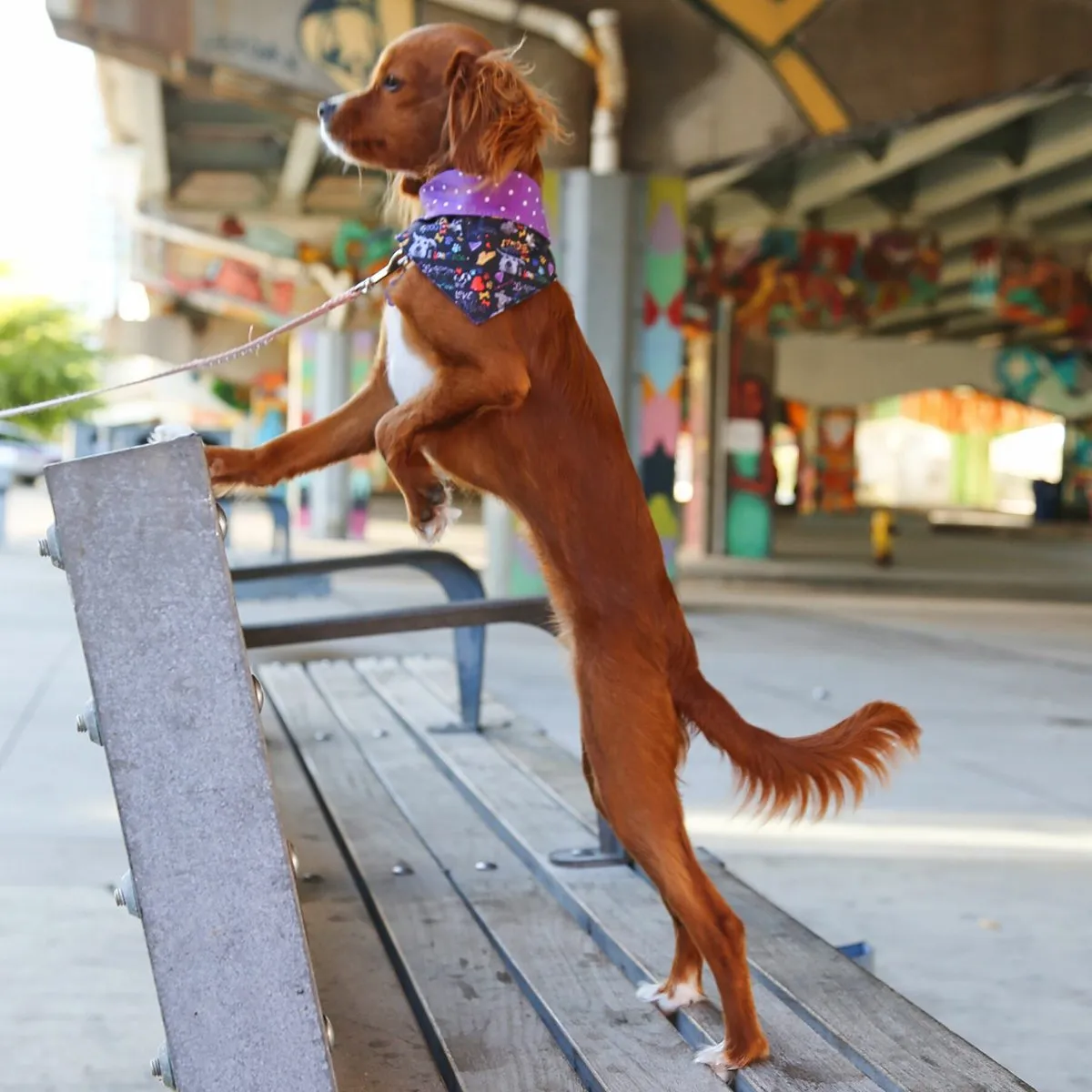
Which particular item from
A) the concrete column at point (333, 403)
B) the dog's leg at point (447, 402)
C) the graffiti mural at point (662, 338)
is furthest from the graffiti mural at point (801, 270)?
the dog's leg at point (447, 402)

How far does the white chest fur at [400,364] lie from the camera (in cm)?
256

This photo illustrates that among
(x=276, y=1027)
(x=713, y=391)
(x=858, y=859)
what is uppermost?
(x=713, y=391)

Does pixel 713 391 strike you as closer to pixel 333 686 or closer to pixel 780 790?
pixel 333 686

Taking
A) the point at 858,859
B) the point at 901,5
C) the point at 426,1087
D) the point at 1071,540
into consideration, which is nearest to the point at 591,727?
the point at 426,1087

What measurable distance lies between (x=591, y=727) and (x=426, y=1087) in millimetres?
654

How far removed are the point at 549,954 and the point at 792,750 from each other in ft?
2.52

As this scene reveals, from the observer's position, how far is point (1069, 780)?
6000 millimetres

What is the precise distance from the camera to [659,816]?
2523 millimetres

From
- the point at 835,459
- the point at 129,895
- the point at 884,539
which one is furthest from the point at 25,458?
the point at 129,895

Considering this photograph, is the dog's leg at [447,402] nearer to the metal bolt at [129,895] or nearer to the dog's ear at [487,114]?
the dog's ear at [487,114]

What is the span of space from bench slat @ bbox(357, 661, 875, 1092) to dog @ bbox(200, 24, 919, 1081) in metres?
0.11

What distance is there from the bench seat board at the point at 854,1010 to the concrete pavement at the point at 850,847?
310mm

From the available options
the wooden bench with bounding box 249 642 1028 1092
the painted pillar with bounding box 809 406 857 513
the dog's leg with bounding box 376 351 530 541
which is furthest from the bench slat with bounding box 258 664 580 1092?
the painted pillar with bounding box 809 406 857 513

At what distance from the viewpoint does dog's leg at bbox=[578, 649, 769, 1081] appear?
2488mm
